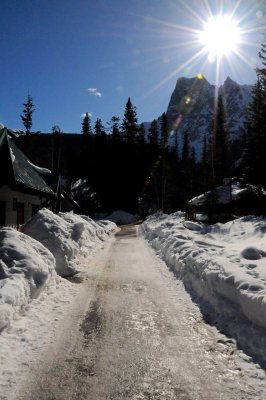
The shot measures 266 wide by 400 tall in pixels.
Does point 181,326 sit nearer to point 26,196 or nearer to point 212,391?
point 212,391

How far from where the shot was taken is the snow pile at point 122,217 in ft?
198

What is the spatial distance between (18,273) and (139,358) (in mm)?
3809

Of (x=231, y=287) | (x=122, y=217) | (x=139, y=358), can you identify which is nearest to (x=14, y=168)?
(x=231, y=287)

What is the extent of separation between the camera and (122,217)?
61.7 m

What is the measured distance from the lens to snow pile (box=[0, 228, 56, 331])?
659cm

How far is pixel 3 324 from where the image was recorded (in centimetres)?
590

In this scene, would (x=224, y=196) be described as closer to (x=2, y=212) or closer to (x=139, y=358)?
(x=2, y=212)

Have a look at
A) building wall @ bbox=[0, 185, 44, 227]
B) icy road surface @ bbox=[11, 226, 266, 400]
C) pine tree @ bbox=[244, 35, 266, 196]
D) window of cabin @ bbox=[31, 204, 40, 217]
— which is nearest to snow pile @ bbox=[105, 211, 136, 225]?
pine tree @ bbox=[244, 35, 266, 196]

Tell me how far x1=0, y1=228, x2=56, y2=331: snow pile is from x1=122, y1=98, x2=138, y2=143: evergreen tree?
71005 millimetres

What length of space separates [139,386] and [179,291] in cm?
499

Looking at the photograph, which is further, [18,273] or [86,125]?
[86,125]

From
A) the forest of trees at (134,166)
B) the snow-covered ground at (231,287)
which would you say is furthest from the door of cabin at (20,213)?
the forest of trees at (134,166)

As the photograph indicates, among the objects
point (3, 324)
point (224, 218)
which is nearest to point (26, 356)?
point (3, 324)

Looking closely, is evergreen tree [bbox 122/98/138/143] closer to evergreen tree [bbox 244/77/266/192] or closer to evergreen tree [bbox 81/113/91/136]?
evergreen tree [bbox 81/113/91/136]
